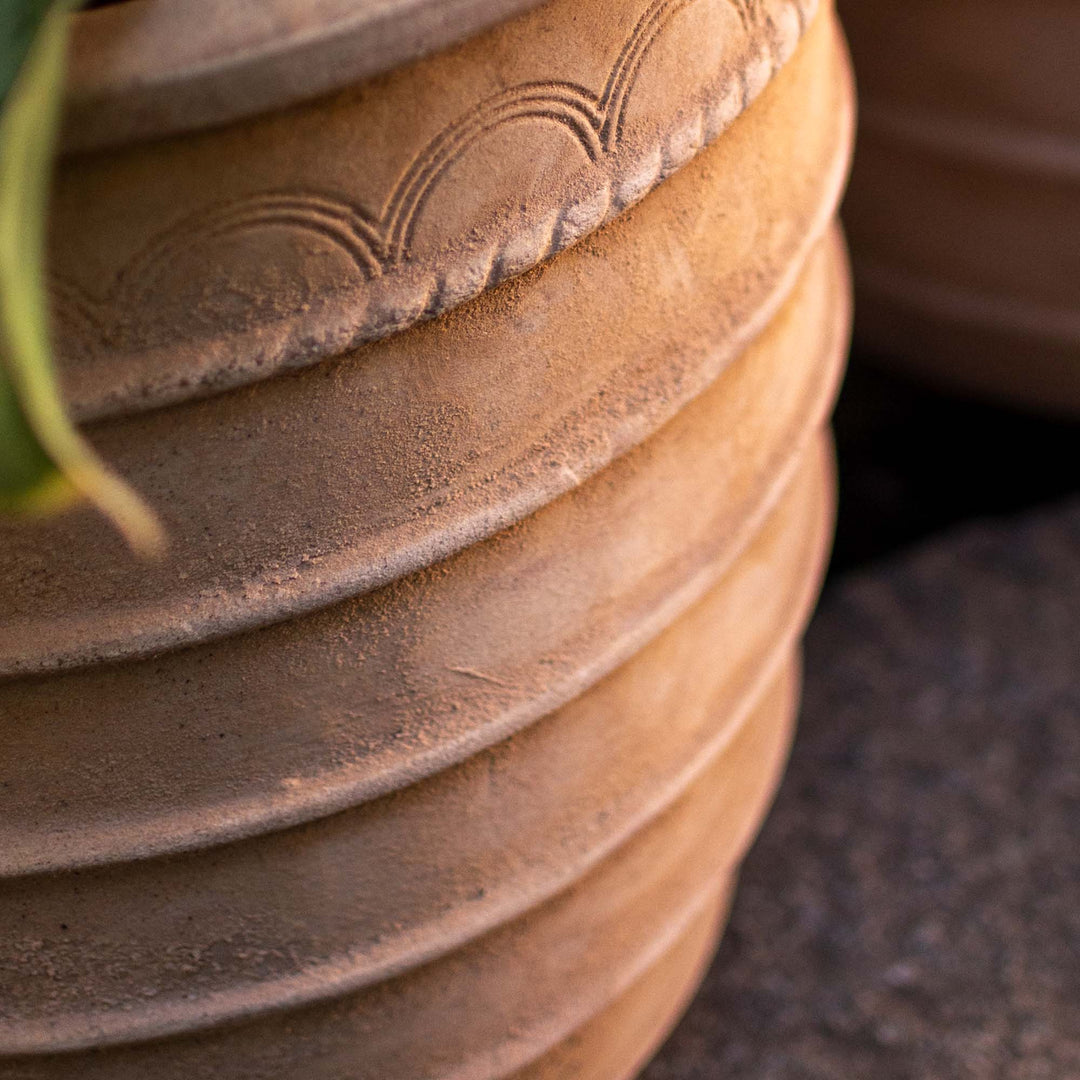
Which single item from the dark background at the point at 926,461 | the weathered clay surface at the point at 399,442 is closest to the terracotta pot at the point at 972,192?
the dark background at the point at 926,461

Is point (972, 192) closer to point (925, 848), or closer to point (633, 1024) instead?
point (925, 848)

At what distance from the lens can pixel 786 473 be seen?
537 mm

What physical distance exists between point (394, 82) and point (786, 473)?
0.83 ft

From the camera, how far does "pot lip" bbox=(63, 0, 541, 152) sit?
1.03ft

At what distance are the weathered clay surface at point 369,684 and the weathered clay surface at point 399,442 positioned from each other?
2 centimetres

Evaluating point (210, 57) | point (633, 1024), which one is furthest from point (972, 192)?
point (210, 57)

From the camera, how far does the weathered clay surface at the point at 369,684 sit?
1.38ft

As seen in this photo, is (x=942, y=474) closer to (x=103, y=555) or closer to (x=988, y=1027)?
(x=988, y=1027)

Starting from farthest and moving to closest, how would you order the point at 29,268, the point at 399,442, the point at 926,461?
the point at 926,461 < the point at 399,442 < the point at 29,268

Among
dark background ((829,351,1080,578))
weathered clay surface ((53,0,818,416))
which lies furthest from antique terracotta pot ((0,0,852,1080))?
dark background ((829,351,1080,578))

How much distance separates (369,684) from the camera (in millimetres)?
440

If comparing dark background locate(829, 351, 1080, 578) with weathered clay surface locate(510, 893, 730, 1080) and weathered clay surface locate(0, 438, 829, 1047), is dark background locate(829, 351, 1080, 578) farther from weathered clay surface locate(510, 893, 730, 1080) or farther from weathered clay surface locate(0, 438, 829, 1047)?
weathered clay surface locate(0, 438, 829, 1047)

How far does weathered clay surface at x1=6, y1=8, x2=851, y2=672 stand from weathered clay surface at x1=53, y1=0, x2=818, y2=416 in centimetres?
2

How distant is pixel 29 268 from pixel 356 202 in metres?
0.09
